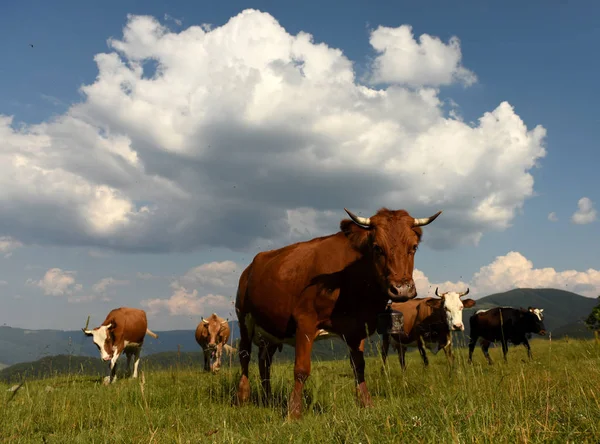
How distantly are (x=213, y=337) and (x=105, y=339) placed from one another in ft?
16.0

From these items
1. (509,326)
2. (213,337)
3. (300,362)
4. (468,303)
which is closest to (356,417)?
(300,362)

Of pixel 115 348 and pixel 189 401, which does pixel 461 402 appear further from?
pixel 115 348

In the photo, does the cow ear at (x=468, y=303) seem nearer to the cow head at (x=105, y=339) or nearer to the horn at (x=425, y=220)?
the horn at (x=425, y=220)

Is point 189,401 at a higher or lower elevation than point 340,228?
lower

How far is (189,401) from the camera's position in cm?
795

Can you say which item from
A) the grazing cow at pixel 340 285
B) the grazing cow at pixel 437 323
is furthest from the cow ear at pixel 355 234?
the grazing cow at pixel 437 323

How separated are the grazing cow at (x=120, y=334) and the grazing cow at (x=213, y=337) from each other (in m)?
2.51

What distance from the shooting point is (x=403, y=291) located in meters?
5.83

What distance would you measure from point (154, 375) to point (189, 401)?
3998mm

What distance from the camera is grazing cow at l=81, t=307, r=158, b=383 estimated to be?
17.2 m

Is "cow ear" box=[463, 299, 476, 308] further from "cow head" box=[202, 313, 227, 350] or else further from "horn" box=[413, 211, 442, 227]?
"cow head" box=[202, 313, 227, 350]

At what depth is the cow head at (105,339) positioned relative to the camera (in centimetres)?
1709

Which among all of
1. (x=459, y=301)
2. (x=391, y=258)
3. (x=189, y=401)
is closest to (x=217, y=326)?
(x=459, y=301)

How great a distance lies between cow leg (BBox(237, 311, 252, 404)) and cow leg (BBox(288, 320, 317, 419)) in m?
2.01
